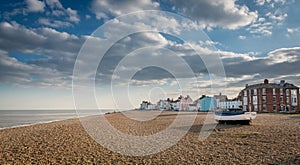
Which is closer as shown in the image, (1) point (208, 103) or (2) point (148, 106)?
(1) point (208, 103)

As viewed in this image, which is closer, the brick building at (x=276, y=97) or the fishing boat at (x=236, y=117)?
the fishing boat at (x=236, y=117)

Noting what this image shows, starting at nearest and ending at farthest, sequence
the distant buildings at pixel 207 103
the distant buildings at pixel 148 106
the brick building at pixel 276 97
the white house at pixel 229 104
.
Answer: the brick building at pixel 276 97
the white house at pixel 229 104
the distant buildings at pixel 207 103
the distant buildings at pixel 148 106

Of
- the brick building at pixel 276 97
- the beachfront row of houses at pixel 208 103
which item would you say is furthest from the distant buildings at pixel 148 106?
the brick building at pixel 276 97

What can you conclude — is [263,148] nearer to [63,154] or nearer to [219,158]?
[219,158]

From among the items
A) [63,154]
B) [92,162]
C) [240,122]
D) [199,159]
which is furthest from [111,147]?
[240,122]

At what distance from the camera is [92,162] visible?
949 centimetres

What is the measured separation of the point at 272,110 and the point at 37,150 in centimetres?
5579

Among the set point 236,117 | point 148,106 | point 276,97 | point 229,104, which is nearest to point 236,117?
point 236,117

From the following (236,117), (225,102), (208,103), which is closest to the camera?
(236,117)

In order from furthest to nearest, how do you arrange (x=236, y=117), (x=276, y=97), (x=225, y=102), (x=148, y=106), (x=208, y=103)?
(x=148, y=106)
(x=225, y=102)
(x=208, y=103)
(x=276, y=97)
(x=236, y=117)

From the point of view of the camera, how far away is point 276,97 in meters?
57.3

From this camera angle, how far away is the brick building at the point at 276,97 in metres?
57.1

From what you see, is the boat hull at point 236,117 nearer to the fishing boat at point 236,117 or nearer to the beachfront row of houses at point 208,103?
the fishing boat at point 236,117

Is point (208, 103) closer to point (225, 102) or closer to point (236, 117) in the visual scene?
point (225, 102)
